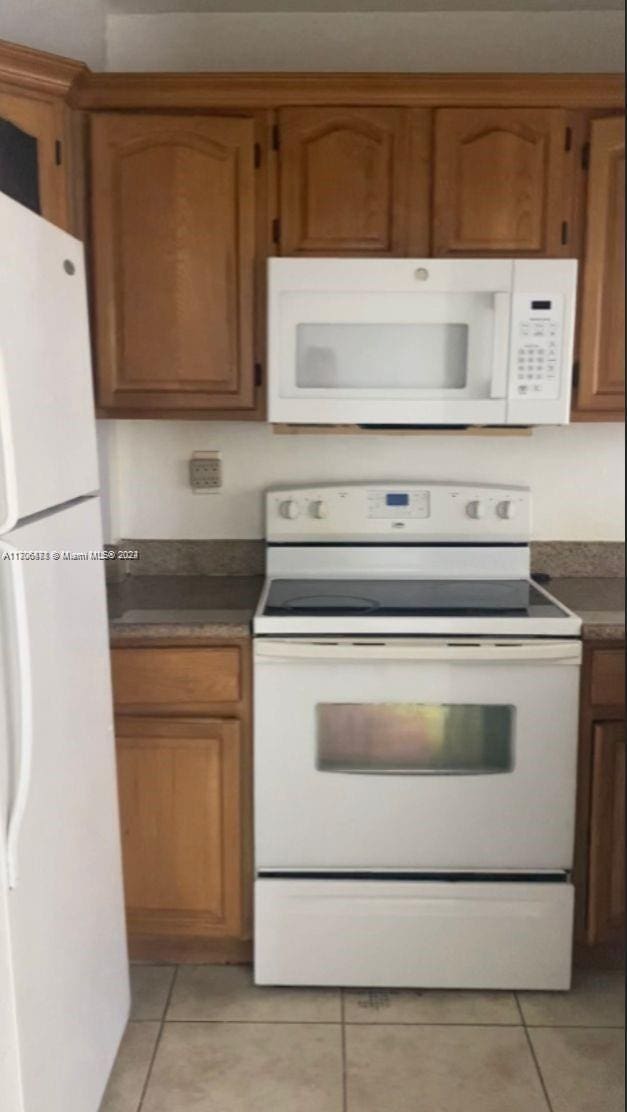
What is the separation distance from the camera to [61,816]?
1.63 metres

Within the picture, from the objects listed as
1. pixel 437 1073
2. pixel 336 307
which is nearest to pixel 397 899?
pixel 437 1073

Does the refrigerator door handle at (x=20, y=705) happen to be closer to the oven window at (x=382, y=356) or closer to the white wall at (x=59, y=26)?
the oven window at (x=382, y=356)

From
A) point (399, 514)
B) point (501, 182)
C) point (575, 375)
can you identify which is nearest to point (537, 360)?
point (575, 375)

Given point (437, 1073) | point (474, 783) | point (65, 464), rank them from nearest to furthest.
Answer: point (65, 464), point (437, 1073), point (474, 783)

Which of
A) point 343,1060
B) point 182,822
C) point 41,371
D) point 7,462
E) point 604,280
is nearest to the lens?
point 7,462

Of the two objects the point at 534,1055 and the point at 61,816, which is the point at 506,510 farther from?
the point at 61,816

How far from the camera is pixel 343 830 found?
2.20 m

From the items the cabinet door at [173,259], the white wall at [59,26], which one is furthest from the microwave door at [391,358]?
the white wall at [59,26]

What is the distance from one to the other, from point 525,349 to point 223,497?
96 centimetres

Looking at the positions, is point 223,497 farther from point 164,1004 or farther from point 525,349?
point 164,1004

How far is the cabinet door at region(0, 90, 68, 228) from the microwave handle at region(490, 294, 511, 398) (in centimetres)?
104

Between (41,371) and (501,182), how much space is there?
134cm

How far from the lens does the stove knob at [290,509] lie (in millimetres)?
2596

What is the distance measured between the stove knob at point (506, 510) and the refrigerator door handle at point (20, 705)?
152cm
